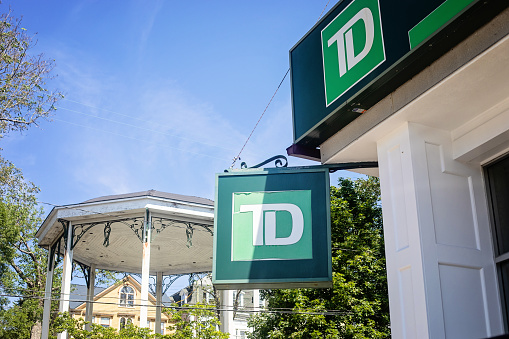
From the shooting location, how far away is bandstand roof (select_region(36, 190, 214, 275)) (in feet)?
56.9

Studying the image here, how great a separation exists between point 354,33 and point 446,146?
3.90 ft

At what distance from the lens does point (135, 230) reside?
17828 millimetres

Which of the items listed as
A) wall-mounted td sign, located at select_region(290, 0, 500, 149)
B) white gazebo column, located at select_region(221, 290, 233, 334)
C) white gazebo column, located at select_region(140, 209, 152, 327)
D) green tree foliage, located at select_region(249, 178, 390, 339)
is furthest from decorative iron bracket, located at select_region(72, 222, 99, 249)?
wall-mounted td sign, located at select_region(290, 0, 500, 149)

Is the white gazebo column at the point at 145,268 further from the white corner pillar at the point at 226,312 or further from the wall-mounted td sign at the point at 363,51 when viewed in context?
the wall-mounted td sign at the point at 363,51

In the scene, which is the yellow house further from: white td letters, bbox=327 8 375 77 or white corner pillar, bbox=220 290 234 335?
white td letters, bbox=327 8 375 77

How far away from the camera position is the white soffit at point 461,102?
380cm

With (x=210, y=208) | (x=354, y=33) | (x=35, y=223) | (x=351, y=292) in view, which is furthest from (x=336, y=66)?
(x=35, y=223)

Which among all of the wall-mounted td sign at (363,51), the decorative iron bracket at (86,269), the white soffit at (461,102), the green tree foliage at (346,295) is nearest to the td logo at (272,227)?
the wall-mounted td sign at (363,51)

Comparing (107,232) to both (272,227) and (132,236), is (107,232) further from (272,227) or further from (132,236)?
(272,227)

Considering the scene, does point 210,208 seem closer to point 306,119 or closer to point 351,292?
point 351,292

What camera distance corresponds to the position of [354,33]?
4.67 meters

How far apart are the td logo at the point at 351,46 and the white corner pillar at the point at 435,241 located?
0.57 metres

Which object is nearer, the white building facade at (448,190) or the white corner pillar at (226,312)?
the white building facade at (448,190)

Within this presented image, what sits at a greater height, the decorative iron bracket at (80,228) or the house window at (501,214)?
the decorative iron bracket at (80,228)
